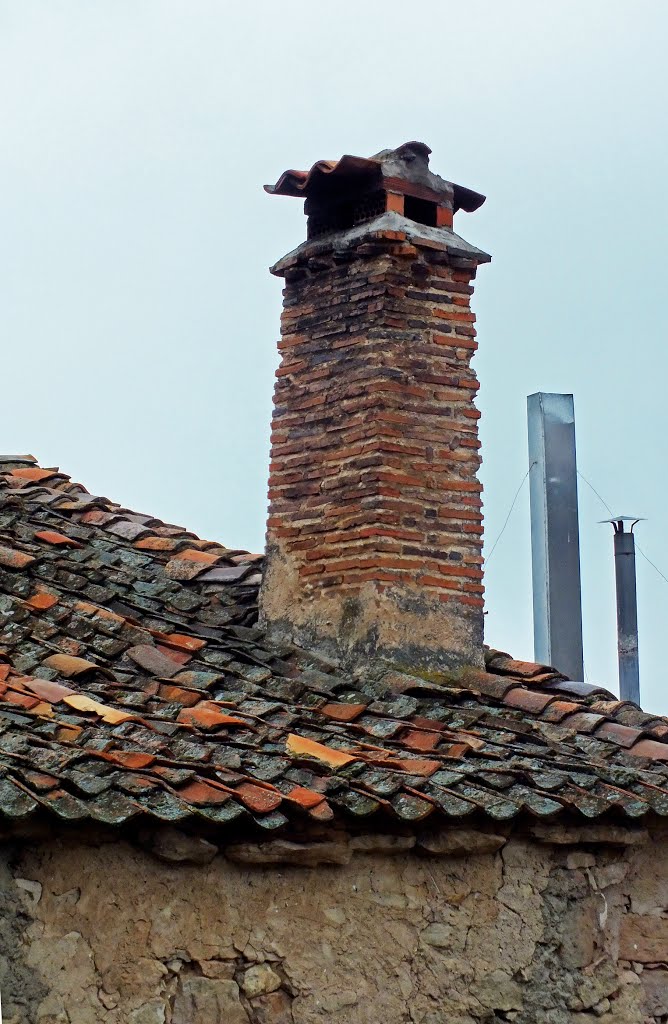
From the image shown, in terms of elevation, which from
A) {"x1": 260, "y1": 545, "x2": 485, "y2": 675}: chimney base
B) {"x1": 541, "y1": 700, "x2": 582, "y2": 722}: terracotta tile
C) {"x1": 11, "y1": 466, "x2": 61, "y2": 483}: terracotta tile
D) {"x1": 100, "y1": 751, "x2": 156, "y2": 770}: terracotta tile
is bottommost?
{"x1": 100, "y1": 751, "x2": 156, "y2": 770}: terracotta tile

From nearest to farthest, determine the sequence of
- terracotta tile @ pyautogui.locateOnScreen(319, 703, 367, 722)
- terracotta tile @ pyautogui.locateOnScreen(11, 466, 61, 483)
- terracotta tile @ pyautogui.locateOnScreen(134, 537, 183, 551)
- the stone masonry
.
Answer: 1. terracotta tile @ pyautogui.locateOnScreen(319, 703, 367, 722)
2. the stone masonry
3. terracotta tile @ pyautogui.locateOnScreen(134, 537, 183, 551)
4. terracotta tile @ pyautogui.locateOnScreen(11, 466, 61, 483)

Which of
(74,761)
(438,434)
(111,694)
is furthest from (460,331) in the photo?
(74,761)

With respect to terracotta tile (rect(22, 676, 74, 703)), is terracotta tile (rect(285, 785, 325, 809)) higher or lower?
lower

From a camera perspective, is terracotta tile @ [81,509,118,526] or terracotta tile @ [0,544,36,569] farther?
terracotta tile @ [81,509,118,526]

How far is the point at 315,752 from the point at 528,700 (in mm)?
1517

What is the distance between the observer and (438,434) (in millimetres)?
7434

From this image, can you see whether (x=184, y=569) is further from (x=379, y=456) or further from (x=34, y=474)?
(x=34, y=474)

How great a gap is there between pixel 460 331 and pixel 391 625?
1.64 m

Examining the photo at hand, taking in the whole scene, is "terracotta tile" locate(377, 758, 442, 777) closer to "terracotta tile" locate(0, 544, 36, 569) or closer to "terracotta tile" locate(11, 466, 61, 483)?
"terracotta tile" locate(0, 544, 36, 569)

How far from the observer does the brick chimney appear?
714 cm

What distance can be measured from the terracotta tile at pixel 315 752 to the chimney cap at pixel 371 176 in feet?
10.5

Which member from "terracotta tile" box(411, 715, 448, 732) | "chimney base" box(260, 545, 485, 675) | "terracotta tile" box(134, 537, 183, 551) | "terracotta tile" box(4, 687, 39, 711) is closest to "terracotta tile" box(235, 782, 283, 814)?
"terracotta tile" box(4, 687, 39, 711)

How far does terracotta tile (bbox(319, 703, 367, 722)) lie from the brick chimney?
1.91ft

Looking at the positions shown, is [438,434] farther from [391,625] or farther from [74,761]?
[74,761]
